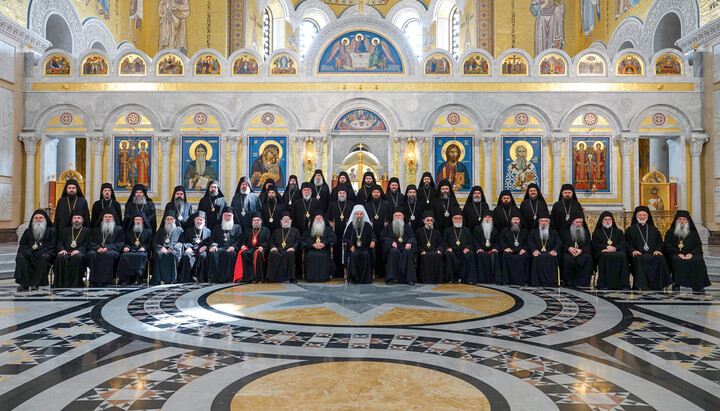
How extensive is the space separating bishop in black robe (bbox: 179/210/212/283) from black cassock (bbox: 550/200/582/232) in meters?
6.09

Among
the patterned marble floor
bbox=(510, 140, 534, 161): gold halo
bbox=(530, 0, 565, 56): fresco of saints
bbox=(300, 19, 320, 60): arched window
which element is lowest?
the patterned marble floor

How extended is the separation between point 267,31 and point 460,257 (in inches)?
733

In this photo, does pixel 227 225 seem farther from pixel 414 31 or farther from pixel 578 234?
pixel 414 31

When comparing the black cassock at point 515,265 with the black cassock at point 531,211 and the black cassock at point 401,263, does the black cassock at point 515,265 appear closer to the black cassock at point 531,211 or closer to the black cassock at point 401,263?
the black cassock at point 531,211

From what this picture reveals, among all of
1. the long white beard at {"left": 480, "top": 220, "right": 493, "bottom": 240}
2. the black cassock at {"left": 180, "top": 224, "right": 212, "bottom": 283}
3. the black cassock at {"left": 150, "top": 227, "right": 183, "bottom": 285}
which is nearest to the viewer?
the black cassock at {"left": 150, "top": 227, "right": 183, "bottom": 285}

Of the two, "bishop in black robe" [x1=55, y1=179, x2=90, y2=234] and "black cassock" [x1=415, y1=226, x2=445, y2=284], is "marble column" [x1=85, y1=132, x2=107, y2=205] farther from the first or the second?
"black cassock" [x1=415, y1=226, x2=445, y2=284]

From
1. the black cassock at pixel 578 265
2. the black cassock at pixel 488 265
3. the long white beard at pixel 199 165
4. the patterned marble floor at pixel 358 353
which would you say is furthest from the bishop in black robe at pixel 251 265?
the long white beard at pixel 199 165

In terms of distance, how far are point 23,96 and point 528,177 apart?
13.8m

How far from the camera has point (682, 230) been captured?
25.9 ft

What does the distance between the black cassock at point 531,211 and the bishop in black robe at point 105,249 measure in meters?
6.95

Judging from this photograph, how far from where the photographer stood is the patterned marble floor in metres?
3.02

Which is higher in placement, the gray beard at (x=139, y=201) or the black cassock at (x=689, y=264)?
the gray beard at (x=139, y=201)

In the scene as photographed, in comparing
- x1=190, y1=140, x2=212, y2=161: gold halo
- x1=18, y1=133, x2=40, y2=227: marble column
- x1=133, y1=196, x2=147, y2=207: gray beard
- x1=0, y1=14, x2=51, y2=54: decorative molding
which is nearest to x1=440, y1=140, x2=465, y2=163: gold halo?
x1=190, y1=140, x2=212, y2=161: gold halo

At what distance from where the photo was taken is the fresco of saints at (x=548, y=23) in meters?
19.7
